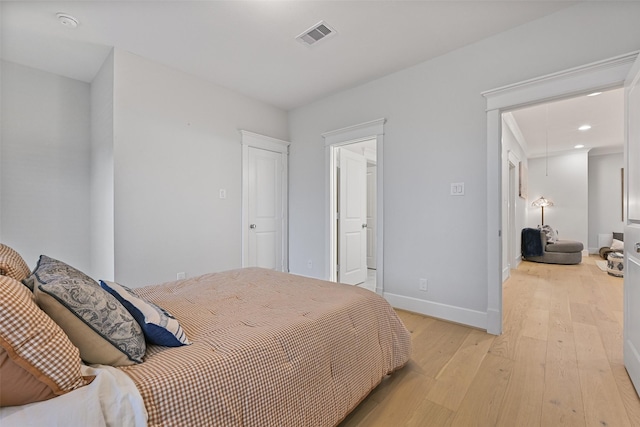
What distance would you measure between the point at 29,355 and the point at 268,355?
69 centimetres

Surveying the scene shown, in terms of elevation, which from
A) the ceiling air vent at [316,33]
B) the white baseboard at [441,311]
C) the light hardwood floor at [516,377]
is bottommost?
the light hardwood floor at [516,377]

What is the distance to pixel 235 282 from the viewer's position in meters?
2.01

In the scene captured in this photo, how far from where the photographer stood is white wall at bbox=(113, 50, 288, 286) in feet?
8.82

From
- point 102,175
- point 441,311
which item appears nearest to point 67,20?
point 102,175

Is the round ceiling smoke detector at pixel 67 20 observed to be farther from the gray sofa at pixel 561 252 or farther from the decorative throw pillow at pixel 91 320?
the gray sofa at pixel 561 252

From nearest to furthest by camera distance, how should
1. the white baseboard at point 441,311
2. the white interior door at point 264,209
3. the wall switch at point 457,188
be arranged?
the white baseboard at point 441,311
the wall switch at point 457,188
the white interior door at point 264,209

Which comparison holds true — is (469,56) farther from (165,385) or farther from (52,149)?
(52,149)

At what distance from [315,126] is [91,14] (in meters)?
2.54

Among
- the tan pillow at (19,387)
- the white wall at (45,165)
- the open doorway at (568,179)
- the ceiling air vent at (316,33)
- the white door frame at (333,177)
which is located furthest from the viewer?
the open doorway at (568,179)

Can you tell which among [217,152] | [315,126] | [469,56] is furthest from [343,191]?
[469,56]

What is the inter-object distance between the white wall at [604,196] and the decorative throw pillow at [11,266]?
10.00 m

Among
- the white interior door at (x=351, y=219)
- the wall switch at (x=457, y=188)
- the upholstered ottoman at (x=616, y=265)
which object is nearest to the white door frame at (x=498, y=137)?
the wall switch at (x=457, y=188)

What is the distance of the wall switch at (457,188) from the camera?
2.67 metres

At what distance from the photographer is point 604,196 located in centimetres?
684
